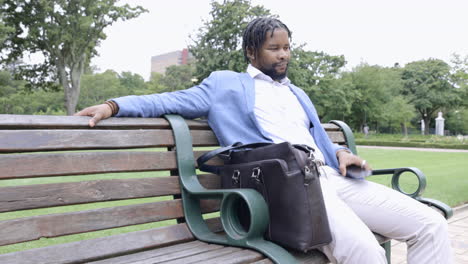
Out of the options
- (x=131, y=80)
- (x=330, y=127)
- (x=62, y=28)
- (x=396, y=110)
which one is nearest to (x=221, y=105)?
(x=330, y=127)

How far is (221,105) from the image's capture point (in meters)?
2.34

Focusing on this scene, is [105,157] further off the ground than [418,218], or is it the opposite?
[105,157]

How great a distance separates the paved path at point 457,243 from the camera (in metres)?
3.47

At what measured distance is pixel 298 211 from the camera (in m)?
1.71

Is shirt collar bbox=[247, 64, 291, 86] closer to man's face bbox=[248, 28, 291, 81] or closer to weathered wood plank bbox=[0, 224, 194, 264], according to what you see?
man's face bbox=[248, 28, 291, 81]

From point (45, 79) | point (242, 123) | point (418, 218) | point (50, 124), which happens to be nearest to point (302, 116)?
point (242, 123)

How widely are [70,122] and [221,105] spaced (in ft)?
2.69

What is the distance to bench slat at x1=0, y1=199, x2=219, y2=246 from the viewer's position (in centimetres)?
164

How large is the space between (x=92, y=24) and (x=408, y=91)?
39.0 m

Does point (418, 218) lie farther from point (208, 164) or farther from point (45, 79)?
point (45, 79)

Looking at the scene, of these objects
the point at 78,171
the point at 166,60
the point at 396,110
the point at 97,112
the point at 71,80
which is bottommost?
the point at 78,171

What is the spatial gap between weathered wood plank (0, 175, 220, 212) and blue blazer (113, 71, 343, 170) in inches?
14.9

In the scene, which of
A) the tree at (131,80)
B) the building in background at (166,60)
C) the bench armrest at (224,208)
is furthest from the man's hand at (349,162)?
Result: the building in background at (166,60)

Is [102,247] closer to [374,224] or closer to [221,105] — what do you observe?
[221,105]
